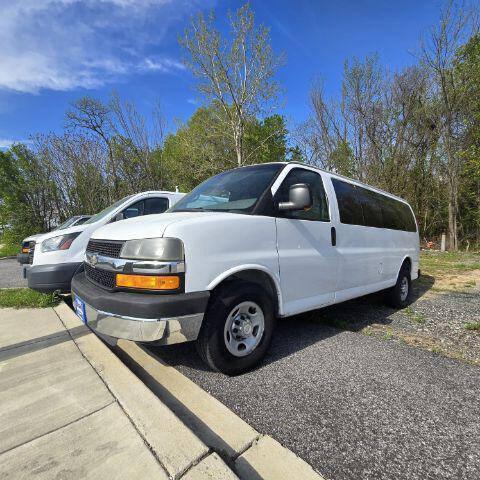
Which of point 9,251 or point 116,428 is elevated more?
point 9,251

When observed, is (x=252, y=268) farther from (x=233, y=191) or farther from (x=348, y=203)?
(x=348, y=203)

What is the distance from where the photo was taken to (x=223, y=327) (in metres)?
2.53

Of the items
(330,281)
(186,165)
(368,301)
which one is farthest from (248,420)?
(186,165)

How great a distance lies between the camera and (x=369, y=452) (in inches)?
73.5

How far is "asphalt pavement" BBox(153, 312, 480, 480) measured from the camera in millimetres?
1814

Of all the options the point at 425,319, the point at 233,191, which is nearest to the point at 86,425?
the point at 233,191

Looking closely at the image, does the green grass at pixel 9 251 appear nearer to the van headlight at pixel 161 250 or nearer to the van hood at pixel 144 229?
the van hood at pixel 144 229

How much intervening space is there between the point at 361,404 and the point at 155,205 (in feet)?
15.5

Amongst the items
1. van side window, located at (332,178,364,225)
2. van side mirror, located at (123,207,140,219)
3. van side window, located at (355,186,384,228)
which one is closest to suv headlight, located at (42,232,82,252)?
van side mirror, located at (123,207,140,219)

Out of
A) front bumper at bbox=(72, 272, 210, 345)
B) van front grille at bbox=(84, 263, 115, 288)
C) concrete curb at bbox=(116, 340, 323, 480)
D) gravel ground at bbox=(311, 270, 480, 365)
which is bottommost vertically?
gravel ground at bbox=(311, 270, 480, 365)

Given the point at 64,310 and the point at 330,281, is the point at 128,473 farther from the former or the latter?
the point at 64,310

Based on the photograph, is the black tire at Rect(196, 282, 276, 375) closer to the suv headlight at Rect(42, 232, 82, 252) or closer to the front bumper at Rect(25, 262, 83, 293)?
the front bumper at Rect(25, 262, 83, 293)

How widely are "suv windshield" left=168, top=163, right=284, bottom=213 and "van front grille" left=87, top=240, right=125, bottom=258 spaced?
2.85 ft

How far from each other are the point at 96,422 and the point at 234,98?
15624 millimetres
